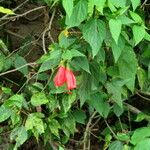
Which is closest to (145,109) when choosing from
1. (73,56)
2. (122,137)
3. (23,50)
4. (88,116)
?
(88,116)

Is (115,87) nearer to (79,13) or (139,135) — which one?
(139,135)

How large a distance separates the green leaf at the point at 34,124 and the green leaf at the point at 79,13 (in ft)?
1.91

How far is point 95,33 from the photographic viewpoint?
6.06 ft

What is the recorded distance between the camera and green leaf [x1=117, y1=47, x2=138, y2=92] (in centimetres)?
214

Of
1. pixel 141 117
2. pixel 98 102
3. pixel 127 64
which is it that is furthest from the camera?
pixel 141 117

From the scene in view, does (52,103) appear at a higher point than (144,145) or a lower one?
higher

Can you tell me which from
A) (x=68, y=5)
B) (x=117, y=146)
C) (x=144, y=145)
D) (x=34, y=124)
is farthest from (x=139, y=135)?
(x=68, y=5)

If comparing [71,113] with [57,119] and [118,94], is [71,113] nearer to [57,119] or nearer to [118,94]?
[57,119]

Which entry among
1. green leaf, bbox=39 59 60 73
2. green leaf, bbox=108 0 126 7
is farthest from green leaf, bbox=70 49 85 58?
green leaf, bbox=108 0 126 7

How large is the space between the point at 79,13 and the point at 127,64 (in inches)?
18.9

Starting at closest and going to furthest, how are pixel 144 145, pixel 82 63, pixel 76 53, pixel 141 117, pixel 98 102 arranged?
pixel 76 53, pixel 82 63, pixel 144 145, pixel 98 102, pixel 141 117

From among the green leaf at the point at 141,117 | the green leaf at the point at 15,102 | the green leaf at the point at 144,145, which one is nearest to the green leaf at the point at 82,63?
the green leaf at the point at 15,102

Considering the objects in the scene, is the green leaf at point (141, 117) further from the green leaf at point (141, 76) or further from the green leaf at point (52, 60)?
the green leaf at point (52, 60)

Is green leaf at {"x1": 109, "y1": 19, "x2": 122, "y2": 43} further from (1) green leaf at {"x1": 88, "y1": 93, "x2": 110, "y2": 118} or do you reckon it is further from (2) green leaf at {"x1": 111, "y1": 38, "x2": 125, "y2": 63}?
(1) green leaf at {"x1": 88, "y1": 93, "x2": 110, "y2": 118}
